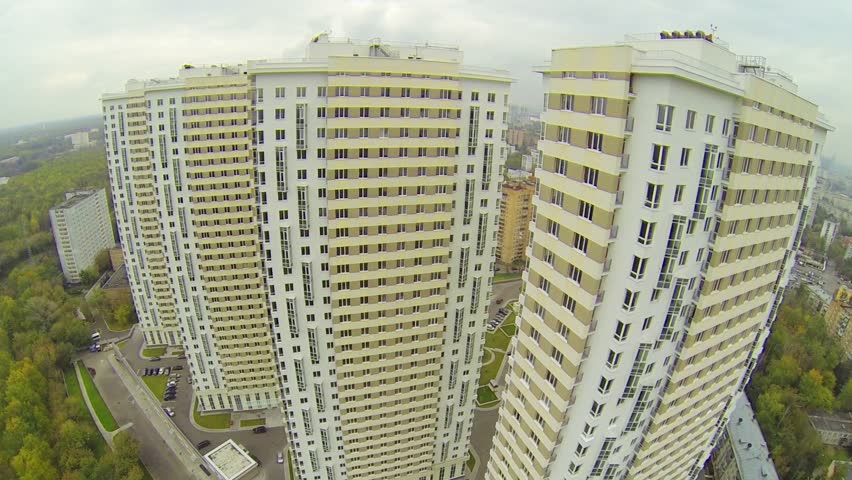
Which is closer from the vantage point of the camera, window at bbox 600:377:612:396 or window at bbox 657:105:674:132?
window at bbox 657:105:674:132

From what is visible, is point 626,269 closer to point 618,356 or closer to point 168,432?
point 618,356

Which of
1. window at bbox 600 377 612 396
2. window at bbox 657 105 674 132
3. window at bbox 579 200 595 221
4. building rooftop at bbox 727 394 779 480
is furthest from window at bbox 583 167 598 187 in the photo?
building rooftop at bbox 727 394 779 480

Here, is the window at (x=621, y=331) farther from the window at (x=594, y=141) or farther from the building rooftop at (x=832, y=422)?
the building rooftop at (x=832, y=422)

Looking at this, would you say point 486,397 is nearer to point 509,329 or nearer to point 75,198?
point 509,329

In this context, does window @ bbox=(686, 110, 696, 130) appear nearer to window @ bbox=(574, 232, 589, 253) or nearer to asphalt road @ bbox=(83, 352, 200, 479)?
window @ bbox=(574, 232, 589, 253)

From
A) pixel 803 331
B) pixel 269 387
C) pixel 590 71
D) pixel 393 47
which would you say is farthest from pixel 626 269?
pixel 803 331

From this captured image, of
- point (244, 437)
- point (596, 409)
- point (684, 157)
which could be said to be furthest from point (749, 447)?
point (244, 437)
